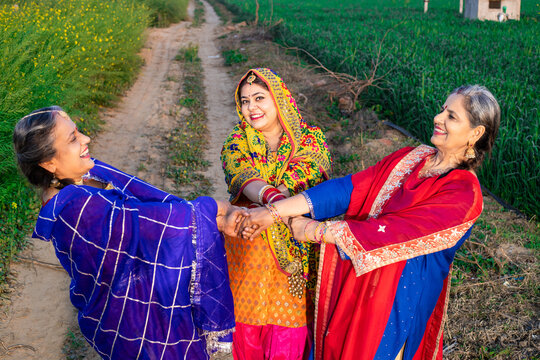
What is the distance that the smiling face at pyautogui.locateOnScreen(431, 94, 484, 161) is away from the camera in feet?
6.70

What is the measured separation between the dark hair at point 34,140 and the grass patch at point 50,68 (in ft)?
8.42

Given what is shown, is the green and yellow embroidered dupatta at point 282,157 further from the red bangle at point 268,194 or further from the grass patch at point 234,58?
the grass patch at point 234,58

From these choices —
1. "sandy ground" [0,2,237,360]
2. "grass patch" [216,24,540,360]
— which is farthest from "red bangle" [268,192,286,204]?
"sandy ground" [0,2,237,360]

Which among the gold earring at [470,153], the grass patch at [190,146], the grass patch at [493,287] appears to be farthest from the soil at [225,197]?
the gold earring at [470,153]

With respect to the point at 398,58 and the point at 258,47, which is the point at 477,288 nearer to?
the point at 398,58

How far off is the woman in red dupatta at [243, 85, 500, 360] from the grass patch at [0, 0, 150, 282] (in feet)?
10.3

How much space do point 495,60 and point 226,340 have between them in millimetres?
9651

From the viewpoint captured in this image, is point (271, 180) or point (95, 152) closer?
point (271, 180)

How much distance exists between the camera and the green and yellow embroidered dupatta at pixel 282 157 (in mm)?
2617

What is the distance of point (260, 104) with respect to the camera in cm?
268

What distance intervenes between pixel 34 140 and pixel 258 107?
3.84 ft

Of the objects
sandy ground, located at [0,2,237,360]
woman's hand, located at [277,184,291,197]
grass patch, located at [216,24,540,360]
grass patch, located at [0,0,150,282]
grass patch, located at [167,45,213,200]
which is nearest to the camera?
woman's hand, located at [277,184,291,197]

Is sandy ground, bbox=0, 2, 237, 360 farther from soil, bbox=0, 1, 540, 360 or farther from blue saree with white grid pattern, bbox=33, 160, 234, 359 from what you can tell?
blue saree with white grid pattern, bbox=33, 160, 234, 359

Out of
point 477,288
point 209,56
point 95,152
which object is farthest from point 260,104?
point 209,56
